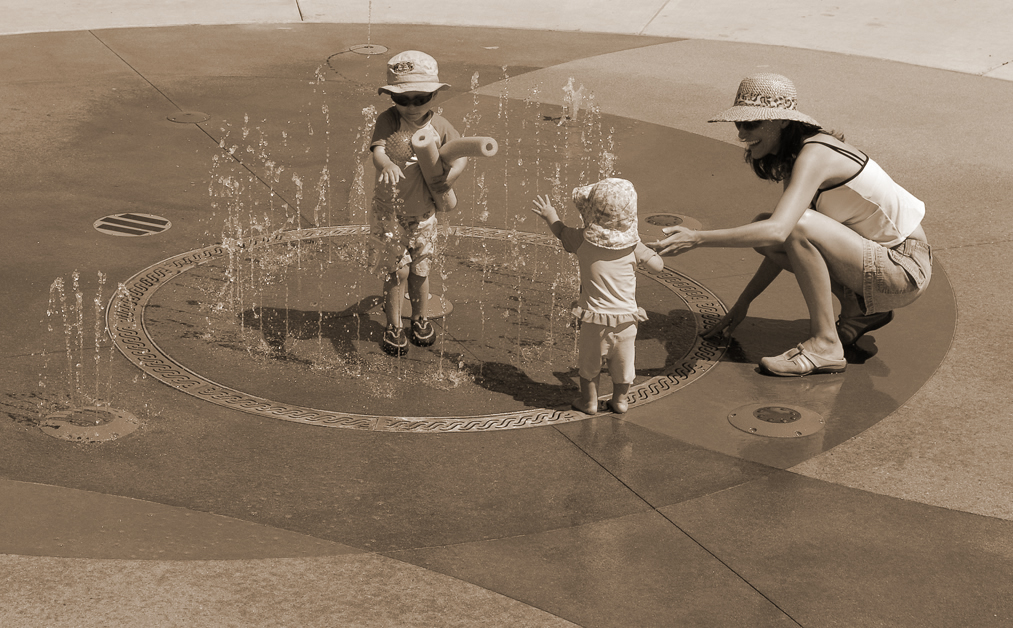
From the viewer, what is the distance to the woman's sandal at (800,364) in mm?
5566

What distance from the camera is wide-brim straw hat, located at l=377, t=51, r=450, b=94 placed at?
5.40 metres

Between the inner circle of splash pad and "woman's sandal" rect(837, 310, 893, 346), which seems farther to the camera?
"woman's sandal" rect(837, 310, 893, 346)

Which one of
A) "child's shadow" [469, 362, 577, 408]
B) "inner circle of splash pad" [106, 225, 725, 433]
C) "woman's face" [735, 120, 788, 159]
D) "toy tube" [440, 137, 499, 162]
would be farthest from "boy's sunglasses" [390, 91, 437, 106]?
"woman's face" [735, 120, 788, 159]

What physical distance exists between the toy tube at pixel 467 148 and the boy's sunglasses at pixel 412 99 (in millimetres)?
284

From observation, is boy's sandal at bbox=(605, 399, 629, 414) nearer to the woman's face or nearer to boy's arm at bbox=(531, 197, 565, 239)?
boy's arm at bbox=(531, 197, 565, 239)

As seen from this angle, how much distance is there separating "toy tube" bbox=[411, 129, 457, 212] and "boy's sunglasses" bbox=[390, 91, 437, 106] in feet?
0.52

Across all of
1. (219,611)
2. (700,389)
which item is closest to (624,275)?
(700,389)

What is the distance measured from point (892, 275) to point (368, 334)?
8.73 ft

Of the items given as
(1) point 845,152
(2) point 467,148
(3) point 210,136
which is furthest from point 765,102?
(3) point 210,136

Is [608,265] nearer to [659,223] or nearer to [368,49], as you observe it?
[659,223]

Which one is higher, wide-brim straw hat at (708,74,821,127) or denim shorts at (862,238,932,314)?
wide-brim straw hat at (708,74,821,127)

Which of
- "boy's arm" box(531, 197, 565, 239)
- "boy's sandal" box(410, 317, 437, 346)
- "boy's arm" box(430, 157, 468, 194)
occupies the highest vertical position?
"boy's arm" box(430, 157, 468, 194)

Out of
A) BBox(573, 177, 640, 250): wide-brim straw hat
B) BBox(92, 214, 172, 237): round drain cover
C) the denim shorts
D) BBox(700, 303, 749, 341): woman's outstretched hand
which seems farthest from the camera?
BBox(92, 214, 172, 237): round drain cover

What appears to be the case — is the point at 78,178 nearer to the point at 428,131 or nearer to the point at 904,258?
the point at 428,131
